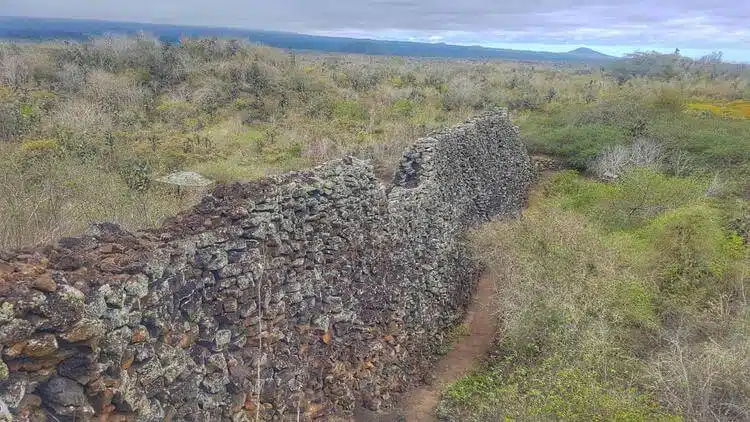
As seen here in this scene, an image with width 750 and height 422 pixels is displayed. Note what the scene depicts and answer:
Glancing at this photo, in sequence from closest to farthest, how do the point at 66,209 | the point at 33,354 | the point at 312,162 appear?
1. the point at 33,354
2. the point at 66,209
3. the point at 312,162

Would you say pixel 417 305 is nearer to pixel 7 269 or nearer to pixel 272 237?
pixel 272 237

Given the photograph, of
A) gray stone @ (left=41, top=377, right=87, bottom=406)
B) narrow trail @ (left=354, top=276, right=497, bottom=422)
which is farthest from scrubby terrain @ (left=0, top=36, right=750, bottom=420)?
gray stone @ (left=41, top=377, right=87, bottom=406)

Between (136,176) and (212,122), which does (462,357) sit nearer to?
(136,176)

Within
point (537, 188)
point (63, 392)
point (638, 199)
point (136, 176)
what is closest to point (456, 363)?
point (638, 199)

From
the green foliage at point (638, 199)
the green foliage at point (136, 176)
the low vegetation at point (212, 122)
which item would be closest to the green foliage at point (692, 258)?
the green foliage at point (638, 199)

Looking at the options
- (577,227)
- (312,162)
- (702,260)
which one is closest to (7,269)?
(577,227)

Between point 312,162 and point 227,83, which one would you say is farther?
point 227,83

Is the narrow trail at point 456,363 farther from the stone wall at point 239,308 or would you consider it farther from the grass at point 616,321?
the grass at point 616,321
